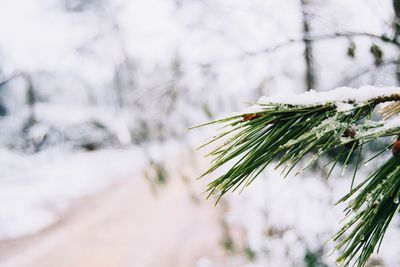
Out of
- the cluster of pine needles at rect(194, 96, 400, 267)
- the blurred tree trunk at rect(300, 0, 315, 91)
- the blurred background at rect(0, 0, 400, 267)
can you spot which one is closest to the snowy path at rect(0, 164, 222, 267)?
the blurred background at rect(0, 0, 400, 267)

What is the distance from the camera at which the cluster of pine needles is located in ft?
1.85

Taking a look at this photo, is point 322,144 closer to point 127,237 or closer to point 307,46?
point 307,46

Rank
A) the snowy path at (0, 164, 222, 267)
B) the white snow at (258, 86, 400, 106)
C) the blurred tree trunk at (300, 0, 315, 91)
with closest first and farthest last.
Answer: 1. the white snow at (258, 86, 400, 106)
2. the blurred tree trunk at (300, 0, 315, 91)
3. the snowy path at (0, 164, 222, 267)

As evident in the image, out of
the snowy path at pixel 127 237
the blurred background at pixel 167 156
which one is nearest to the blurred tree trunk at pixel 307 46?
the blurred background at pixel 167 156

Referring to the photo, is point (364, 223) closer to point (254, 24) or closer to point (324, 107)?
point (324, 107)

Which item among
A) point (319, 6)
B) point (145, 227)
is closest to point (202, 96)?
point (319, 6)

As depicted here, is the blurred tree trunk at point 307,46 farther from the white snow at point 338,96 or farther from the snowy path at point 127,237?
the snowy path at point 127,237

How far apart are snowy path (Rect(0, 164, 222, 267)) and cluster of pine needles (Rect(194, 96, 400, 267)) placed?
5.37 metres

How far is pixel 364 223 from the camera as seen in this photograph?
0.60m

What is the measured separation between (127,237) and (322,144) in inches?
289

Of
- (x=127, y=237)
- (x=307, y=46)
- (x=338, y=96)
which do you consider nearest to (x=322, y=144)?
(x=338, y=96)

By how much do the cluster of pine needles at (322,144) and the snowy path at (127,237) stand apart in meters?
5.37

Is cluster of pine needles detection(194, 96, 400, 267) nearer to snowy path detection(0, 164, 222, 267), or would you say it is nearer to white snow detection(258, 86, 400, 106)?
white snow detection(258, 86, 400, 106)

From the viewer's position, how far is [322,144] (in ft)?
2.00
